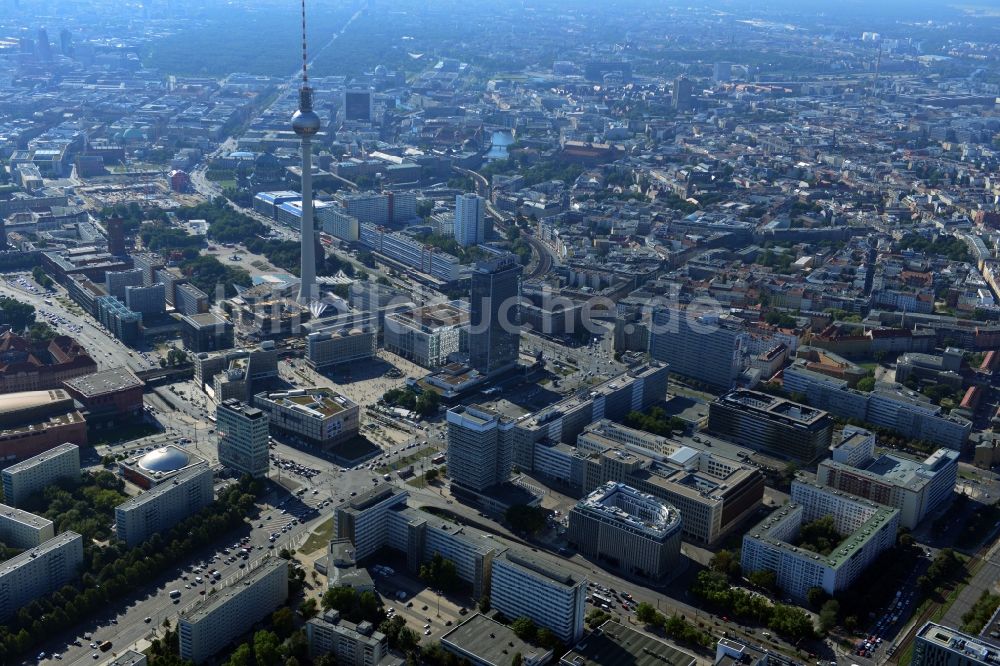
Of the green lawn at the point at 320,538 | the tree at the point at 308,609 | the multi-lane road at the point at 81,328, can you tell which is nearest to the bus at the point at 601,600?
the tree at the point at 308,609

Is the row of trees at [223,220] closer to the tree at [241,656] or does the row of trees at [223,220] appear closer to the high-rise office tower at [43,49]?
the tree at [241,656]

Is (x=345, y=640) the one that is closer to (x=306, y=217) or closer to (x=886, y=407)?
(x=886, y=407)

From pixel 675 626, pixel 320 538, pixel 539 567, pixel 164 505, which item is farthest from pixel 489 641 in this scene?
pixel 164 505

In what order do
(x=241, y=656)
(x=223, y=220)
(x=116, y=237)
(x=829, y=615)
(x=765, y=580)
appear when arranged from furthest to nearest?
1. (x=223, y=220)
2. (x=116, y=237)
3. (x=765, y=580)
4. (x=829, y=615)
5. (x=241, y=656)

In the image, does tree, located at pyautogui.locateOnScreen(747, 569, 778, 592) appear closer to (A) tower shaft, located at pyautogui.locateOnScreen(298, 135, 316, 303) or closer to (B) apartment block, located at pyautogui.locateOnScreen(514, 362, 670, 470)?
(B) apartment block, located at pyautogui.locateOnScreen(514, 362, 670, 470)

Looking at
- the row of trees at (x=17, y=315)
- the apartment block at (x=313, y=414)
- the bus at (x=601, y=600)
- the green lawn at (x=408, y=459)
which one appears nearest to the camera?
the bus at (x=601, y=600)

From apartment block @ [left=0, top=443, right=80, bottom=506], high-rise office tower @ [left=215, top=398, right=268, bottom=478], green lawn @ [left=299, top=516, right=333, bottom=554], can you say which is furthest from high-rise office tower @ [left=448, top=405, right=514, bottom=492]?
apartment block @ [left=0, top=443, right=80, bottom=506]
